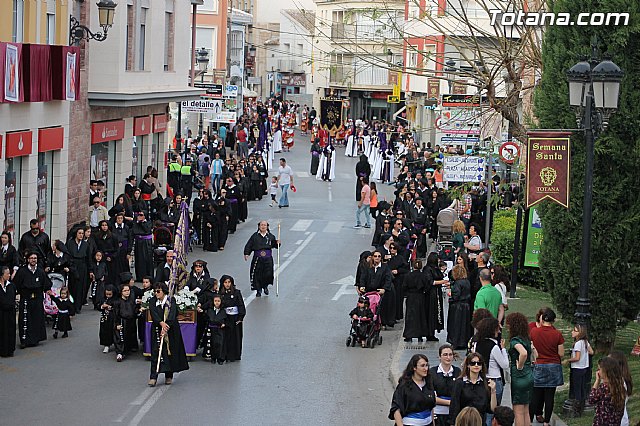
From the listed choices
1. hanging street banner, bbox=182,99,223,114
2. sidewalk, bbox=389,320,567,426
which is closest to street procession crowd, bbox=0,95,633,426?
sidewalk, bbox=389,320,567,426

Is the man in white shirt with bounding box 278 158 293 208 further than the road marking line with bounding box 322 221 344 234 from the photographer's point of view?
Yes

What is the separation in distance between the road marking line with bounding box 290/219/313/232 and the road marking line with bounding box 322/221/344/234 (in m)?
0.57

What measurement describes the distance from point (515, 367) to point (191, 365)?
6397 mm

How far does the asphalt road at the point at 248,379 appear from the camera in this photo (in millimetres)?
15312

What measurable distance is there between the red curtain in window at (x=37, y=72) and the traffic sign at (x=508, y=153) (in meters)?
9.52

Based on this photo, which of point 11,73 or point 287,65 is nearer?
point 11,73

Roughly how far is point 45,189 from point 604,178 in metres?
14.8

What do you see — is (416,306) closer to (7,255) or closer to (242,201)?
Result: (7,255)

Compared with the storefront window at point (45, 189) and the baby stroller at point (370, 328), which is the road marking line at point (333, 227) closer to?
the storefront window at point (45, 189)

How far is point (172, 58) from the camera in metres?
38.2

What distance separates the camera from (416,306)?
20.2 meters

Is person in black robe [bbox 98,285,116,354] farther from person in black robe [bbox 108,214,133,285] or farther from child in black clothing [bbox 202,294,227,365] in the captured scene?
person in black robe [bbox 108,214,133,285]

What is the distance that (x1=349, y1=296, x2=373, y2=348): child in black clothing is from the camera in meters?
20.2

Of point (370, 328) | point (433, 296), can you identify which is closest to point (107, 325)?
point (370, 328)
